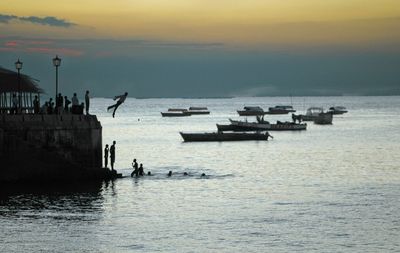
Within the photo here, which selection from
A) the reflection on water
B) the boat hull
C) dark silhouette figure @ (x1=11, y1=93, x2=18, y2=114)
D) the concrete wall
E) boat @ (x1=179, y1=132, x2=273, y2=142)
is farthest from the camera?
the boat hull

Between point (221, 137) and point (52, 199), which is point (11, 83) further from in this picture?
point (221, 137)

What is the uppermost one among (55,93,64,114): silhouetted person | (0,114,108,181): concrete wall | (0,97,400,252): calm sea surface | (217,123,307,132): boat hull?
(55,93,64,114): silhouetted person

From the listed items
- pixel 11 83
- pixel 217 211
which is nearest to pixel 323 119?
pixel 11 83

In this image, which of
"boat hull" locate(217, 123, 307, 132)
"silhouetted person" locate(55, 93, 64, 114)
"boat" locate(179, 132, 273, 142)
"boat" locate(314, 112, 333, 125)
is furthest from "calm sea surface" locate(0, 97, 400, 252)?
"boat" locate(314, 112, 333, 125)

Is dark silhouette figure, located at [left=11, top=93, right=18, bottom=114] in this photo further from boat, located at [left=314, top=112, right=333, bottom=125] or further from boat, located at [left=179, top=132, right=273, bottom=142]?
boat, located at [left=314, top=112, right=333, bottom=125]

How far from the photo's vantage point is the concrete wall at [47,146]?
5053 centimetres

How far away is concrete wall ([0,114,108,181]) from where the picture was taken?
50.5 meters

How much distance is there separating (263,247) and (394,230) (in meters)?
7.07

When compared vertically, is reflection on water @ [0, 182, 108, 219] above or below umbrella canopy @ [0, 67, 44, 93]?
below

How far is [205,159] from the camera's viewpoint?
85.2m

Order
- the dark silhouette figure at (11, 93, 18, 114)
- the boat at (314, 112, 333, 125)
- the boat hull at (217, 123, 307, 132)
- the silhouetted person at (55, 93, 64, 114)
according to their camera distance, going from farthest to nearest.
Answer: the boat at (314, 112, 333, 125) → the boat hull at (217, 123, 307, 132) → the dark silhouette figure at (11, 93, 18, 114) → the silhouetted person at (55, 93, 64, 114)

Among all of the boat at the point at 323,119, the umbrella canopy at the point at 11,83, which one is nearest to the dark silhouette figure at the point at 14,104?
the umbrella canopy at the point at 11,83

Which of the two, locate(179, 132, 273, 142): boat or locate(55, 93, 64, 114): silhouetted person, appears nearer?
locate(55, 93, 64, 114): silhouetted person

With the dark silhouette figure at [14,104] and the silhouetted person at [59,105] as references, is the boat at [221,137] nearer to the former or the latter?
the dark silhouette figure at [14,104]
